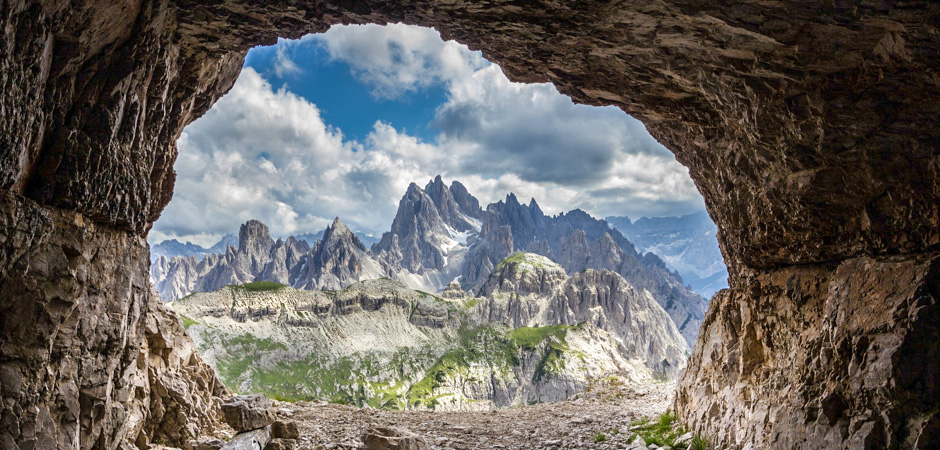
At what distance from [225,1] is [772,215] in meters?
15.2

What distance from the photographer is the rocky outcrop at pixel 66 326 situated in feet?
26.9

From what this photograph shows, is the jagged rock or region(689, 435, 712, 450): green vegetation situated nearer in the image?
Result: region(689, 435, 712, 450): green vegetation

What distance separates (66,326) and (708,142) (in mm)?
17644

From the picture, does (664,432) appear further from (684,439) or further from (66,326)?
(66,326)

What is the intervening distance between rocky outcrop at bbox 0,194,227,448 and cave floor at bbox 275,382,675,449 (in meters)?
7.06

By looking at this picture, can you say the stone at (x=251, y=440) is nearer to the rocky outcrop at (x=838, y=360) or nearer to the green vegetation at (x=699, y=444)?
the green vegetation at (x=699, y=444)

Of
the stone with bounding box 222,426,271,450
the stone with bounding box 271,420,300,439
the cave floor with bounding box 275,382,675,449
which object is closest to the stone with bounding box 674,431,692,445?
the cave floor with bounding box 275,382,675,449

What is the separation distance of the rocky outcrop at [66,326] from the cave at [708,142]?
4 cm

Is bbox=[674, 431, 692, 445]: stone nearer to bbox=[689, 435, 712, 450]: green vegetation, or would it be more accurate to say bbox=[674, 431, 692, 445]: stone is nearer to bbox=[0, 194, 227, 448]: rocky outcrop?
bbox=[689, 435, 712, 450]: green vegetation

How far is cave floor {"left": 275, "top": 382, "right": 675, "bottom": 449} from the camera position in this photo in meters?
17.5

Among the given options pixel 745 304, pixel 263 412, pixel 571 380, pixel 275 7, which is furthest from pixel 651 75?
pixel 571 380

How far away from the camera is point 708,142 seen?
1427 centimetres

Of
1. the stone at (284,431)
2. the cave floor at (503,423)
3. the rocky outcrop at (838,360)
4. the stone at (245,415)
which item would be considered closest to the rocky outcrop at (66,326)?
the stone at (245,415)

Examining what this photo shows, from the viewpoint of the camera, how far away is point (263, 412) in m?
17.4
